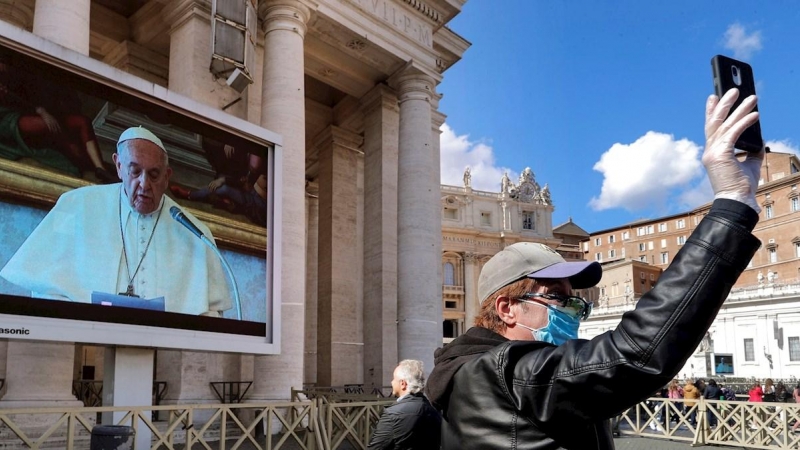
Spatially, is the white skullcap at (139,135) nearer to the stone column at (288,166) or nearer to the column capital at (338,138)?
the stone column at (288,166)

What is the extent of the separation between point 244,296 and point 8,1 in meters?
10.5

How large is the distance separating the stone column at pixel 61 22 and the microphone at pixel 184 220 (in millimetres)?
3651

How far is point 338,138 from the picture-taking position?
81.3 ft

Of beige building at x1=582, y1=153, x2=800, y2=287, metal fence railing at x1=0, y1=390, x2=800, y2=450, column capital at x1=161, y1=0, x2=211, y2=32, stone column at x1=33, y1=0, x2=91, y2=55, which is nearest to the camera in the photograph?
metal fence railing at x1=0, y1=390, x2=800, y2=450

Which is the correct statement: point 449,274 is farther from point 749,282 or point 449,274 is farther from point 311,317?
point 311,317

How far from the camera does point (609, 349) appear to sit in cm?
177

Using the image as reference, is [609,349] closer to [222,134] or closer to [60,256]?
[60,256]

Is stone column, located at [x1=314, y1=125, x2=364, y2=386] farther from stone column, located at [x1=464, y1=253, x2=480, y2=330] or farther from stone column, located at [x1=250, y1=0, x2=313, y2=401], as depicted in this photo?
stone column, located at [x1=464, y1=253, x2=480, y2=330]

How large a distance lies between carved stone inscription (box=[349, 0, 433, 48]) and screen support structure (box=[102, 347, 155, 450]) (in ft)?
39.9

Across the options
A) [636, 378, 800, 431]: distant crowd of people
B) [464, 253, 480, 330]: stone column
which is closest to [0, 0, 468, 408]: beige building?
[636, 378, 800, 431]: distant crowd of people

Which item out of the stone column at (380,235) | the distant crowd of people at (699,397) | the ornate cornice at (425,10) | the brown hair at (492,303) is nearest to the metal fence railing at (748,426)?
the distant crowd of people at (699,397)

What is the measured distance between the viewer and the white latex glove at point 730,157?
1.76 m

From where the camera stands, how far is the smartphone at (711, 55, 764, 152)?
6.01 ft

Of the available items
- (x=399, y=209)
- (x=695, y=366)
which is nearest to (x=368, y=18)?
(x=399, y=209)
